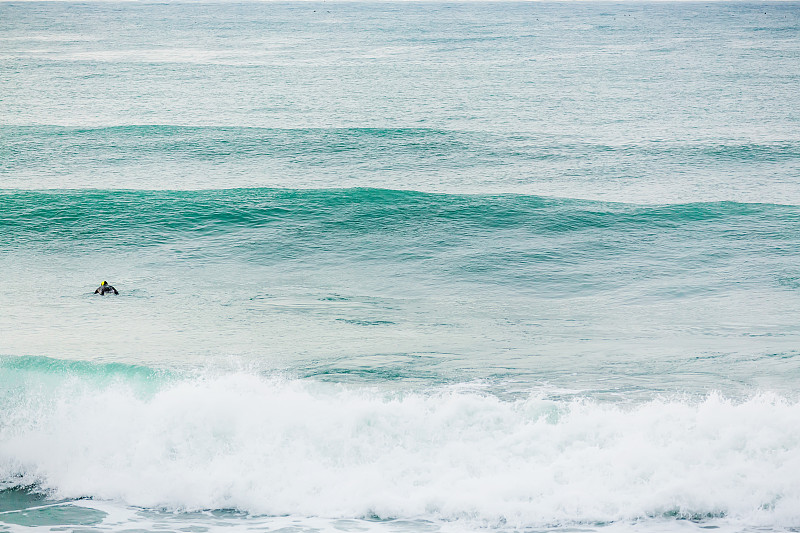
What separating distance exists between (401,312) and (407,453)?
5.52 metres

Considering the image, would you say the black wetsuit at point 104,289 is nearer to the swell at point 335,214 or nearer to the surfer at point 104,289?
the surfer at point 104,289

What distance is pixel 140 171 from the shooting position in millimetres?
26203

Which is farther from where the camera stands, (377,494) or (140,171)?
(140,171)

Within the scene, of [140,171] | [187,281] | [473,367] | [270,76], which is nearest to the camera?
[473,367]

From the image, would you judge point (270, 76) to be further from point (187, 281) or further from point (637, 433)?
point (637, 433)

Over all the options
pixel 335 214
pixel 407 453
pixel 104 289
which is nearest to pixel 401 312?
pixel 407 453

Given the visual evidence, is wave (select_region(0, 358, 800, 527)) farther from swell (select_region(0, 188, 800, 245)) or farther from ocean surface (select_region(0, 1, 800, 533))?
swell (select_region(0, 188, 800, 245))

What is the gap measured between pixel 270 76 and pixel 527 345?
37023 mm

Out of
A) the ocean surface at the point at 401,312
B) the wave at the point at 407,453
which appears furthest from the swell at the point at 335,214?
the wave at the point at 407,453

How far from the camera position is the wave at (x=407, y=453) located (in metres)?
9.09

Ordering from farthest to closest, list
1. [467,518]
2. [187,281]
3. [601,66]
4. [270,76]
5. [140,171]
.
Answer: [601,66]
[270,76]
[140,171]
[187,281]
[467,518]

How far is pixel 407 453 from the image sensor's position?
10031mm

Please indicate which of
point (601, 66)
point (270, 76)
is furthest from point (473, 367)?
point (601, 66)

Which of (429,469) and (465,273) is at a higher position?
(465,273)
